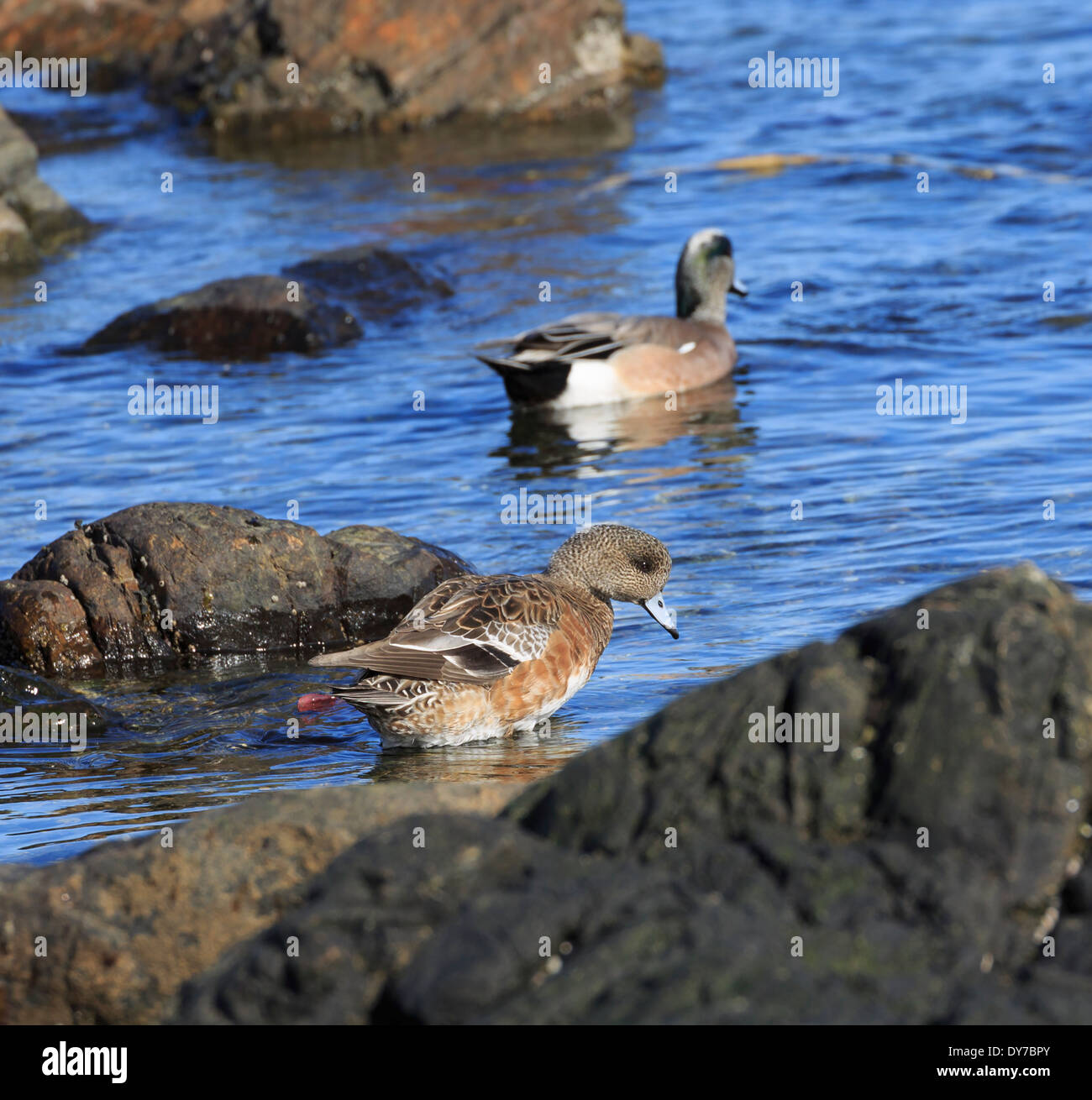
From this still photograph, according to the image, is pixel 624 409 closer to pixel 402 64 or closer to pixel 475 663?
pixel 475 663

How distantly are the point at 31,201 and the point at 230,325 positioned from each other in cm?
518

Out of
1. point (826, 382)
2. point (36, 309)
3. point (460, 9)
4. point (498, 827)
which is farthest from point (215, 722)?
point (460, 9)

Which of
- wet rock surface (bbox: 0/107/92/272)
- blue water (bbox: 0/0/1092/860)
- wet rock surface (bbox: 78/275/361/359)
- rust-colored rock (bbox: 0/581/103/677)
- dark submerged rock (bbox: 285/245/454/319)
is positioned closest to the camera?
blue water (bbox: 0/0/1092/860)

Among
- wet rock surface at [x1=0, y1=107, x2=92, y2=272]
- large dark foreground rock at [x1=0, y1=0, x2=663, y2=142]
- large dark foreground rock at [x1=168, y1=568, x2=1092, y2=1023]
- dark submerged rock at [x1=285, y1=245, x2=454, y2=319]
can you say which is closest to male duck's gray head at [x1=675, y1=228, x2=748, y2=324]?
dark submerged rock at [x1=285, y1=245, x2=454, y2=319]

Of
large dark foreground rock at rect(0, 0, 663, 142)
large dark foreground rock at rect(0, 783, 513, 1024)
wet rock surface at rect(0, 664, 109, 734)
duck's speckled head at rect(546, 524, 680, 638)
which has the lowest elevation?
wet rock surface at rect(0, 664, 109, 734)

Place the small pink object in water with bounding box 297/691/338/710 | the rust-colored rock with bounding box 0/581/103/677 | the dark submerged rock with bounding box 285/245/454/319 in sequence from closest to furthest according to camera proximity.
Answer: the small pink object in water with bounding box 297/691/338/710 → the rust-colored rock with bounding box 0/581/103/677 → the dark submerged rock with bounding box 285/245/454/319

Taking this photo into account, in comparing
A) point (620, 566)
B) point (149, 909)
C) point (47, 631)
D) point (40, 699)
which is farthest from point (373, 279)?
point (149, 909)

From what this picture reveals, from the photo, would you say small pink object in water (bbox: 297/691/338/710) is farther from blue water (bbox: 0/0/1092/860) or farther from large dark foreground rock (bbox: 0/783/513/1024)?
large dark foreground rock (bbox: 0/783/513/1024)

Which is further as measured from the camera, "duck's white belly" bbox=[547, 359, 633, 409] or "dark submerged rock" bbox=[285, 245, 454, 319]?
"dark submerged rock" bbox=[285, 245, 454, 319]

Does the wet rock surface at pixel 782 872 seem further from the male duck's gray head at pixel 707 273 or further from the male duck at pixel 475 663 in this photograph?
→ the male duck's gray head at pixel 707 273

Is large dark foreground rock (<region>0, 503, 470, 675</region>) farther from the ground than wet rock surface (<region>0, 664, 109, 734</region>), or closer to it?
farther from the ground

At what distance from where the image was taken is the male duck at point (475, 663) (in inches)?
252

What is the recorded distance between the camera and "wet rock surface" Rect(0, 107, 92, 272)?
17.2 meters

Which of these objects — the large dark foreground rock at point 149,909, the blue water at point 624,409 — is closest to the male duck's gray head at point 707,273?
the blue water at point 624,409
